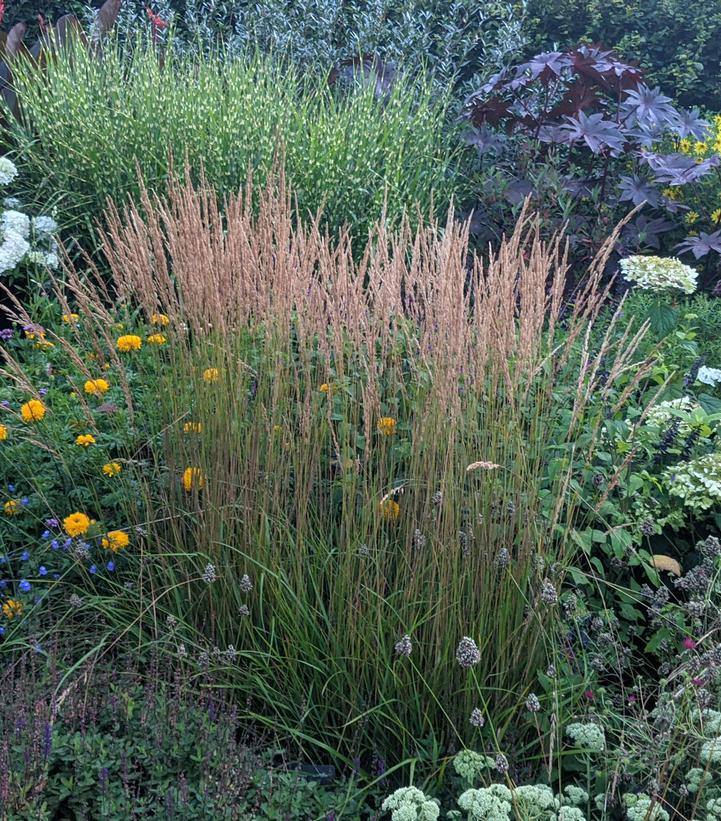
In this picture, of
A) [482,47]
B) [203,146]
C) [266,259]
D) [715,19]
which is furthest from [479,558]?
[715,19]

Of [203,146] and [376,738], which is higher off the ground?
[203,146]

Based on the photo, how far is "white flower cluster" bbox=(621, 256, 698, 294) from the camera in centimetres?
466

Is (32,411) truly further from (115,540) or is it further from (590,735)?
(590,735)

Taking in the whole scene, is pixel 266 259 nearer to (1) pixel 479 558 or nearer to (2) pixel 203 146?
(1) pixel 479 558

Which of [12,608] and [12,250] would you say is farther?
[12,250]

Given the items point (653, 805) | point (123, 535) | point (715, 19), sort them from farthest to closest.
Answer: point (715, 19)
point (123, 535)
point (653, 805)

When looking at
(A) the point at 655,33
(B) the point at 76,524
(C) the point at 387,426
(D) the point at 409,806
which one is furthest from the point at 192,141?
(A) the point at 655,33

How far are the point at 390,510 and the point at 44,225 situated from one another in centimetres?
323

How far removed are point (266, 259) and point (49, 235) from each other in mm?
2652

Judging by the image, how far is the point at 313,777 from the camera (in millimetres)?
2639

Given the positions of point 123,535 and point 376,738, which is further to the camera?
point 123,535

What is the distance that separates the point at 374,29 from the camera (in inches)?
363

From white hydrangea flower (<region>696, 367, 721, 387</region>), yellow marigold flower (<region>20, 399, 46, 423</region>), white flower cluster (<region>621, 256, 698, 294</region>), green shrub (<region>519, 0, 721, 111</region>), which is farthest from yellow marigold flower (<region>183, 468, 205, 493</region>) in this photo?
green shrub (<region>519, 0, 721, 111</region>)

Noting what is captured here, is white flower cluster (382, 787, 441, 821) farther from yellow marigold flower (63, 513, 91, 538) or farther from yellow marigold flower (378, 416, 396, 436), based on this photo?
yellow marigold flower (63, 513, 91, 538)
